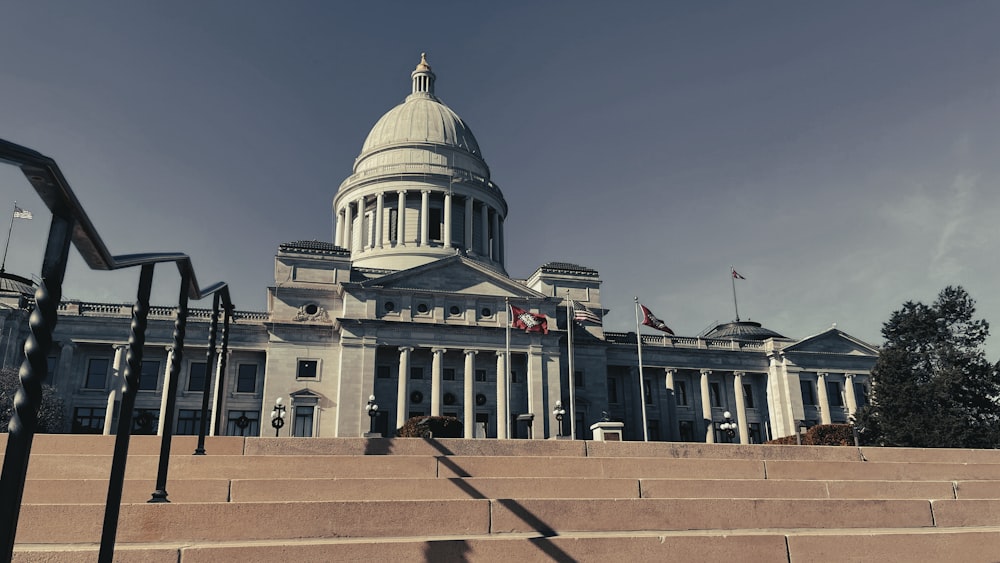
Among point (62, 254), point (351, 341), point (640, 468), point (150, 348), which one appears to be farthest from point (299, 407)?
point (62, 254)

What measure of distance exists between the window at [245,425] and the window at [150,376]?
6.20m

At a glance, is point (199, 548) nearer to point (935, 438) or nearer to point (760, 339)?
point (935, 438)

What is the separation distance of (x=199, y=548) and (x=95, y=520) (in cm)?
200

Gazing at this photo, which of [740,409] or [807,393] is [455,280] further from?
[807,393]

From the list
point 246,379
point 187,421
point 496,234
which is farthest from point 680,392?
point 187,421

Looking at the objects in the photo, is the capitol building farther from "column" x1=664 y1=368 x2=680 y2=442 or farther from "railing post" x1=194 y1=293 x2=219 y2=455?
"railing post" x1=194 y1=293 x2=219 y2=455

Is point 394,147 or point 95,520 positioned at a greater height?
point 394,147

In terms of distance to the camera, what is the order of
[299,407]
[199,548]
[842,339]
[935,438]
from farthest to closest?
1. [842,339]
2. [299,407]
3. [935,438]
4. [199,548]

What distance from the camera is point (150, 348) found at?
4994cm

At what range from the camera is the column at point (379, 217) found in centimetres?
6856

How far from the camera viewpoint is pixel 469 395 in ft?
163

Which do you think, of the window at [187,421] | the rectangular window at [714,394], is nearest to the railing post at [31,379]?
the window at [187,421]

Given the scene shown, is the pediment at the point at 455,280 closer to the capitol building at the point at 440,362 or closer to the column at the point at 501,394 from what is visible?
the capitol building at the point at 440,362

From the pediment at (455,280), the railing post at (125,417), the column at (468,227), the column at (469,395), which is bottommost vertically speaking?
the railing post at (125,417)
